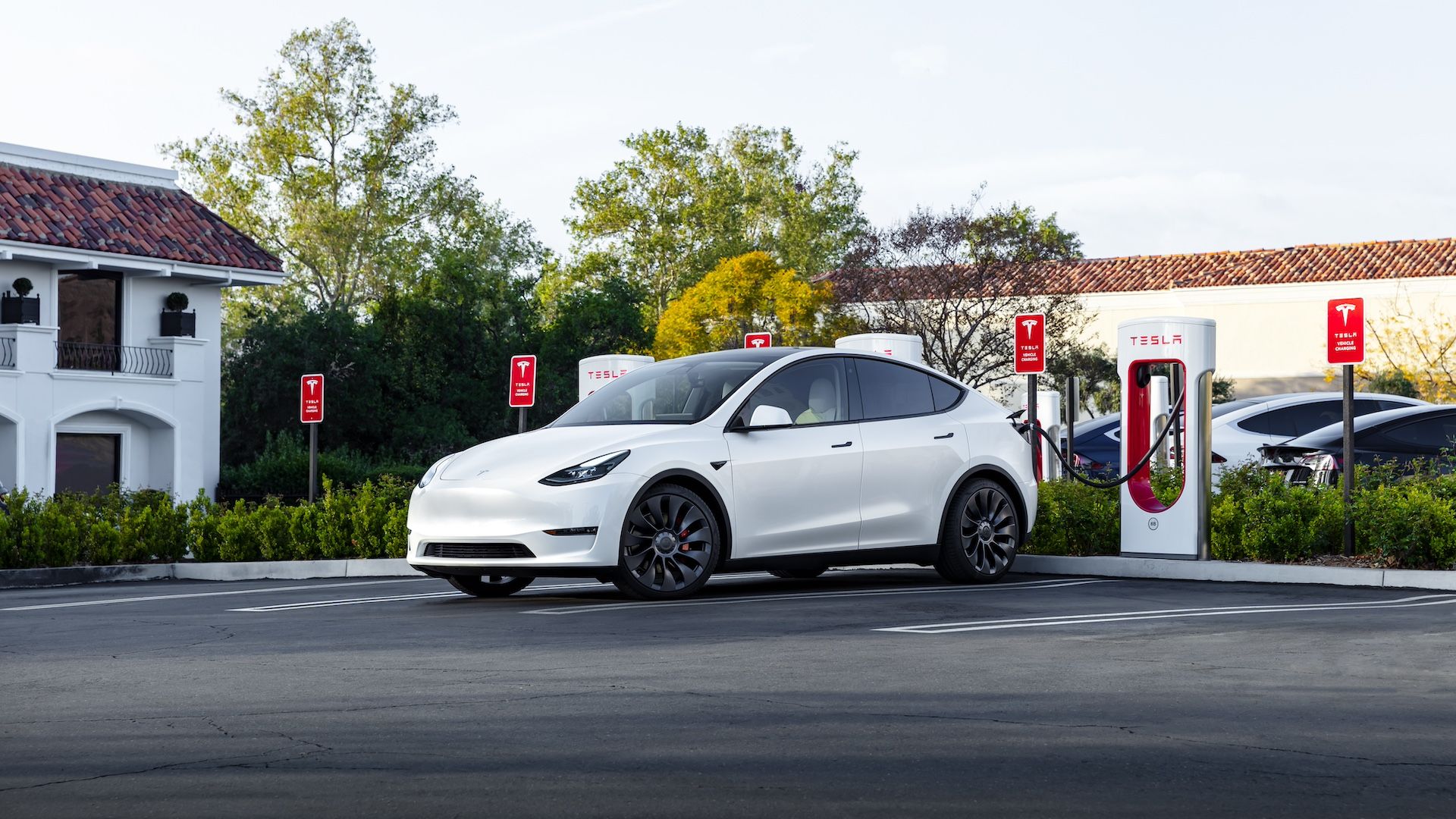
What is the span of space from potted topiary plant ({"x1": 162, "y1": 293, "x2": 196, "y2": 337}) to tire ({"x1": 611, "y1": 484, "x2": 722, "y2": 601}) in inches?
1008

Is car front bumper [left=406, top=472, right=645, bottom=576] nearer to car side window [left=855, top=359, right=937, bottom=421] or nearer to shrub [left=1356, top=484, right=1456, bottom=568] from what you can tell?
car side window [left=855, top=359, right=937, bottom=421]

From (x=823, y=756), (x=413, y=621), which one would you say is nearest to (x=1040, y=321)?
(x=413, y=621)

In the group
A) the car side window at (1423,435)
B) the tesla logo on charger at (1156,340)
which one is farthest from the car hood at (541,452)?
the car side window at (1423,435)

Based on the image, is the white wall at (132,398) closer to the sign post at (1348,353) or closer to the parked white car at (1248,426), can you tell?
the parked white car at (1248,426)

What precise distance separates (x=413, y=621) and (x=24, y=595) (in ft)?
17.0

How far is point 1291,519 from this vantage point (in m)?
13.1

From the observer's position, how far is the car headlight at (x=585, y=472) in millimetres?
10352

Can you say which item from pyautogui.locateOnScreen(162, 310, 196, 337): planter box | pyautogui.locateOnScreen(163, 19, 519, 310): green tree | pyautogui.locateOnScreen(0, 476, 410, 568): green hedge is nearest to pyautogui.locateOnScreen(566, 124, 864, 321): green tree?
pyautogui.locateOnScreen(163, 19, 519, 310): green tree

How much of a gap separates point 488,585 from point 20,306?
73.8 feet

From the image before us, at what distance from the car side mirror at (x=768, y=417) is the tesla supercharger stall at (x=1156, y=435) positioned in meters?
3.34

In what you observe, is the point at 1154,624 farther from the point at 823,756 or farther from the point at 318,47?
the point at 318,47

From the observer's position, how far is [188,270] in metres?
33.9

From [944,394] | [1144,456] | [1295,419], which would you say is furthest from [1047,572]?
[1295,419]

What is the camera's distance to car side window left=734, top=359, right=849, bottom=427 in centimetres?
1149
